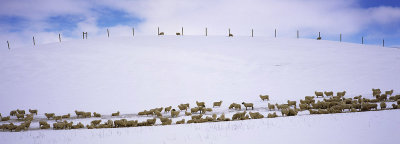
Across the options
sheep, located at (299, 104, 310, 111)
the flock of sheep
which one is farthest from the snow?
sheep, located at (299, 104, 310, 111)

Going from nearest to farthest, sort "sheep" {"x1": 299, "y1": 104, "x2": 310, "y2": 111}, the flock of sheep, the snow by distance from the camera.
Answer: the snow < the flock of sheep < "sheep" {"x1": 299, "y1": 104, "x2": 310, "y2": 111}

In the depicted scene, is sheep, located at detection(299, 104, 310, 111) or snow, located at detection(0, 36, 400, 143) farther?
sheep, located at detection(299, 104, 310, 111)

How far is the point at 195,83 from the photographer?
27.6 m

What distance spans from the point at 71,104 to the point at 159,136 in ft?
44.6

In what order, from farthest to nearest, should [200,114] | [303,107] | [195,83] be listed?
[195,83], [303,107], [200,114]

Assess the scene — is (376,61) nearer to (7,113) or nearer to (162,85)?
(162,85)

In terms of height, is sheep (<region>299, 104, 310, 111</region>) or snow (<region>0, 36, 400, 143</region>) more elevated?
snow (<region>0, 36, 400, 143</region>)

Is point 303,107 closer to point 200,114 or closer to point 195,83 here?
point 200,114

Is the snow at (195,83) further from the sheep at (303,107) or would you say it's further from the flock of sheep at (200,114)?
the sheep at (303,107)

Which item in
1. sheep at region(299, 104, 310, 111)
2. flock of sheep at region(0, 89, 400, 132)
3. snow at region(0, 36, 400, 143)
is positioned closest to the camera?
snow at region(0, 36, 400, 143)

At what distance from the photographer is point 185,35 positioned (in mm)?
52281

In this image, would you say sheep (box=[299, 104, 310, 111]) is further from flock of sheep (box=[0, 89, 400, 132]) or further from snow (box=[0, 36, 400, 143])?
snow (box=[0, 36, 400, 143])

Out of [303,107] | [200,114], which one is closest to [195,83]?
[303,107]

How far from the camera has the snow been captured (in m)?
10.6
